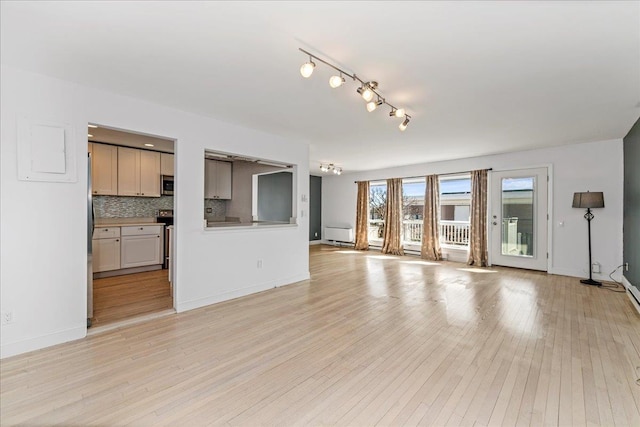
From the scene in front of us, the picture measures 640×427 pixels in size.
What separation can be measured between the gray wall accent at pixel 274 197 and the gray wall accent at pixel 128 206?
2.36m

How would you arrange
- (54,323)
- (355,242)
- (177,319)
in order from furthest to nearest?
(355,242)
(177,319)
(54,323)

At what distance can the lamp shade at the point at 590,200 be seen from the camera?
459 centimetres

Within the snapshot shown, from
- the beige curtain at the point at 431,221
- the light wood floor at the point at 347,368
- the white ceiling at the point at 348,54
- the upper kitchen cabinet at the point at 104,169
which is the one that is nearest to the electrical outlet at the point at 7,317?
the light wood floor at the point at 347,368

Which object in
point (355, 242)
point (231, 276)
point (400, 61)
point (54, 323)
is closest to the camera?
point (400, 61)

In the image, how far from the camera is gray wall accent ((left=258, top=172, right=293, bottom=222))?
4.93m

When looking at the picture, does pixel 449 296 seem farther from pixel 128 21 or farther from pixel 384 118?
pixel 128 21

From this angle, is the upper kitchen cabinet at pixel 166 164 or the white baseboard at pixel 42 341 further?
the upper kitchen cabinet at pixel 166 164

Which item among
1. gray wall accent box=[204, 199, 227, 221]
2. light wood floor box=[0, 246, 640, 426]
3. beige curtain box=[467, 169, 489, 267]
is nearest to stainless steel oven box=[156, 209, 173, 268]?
gray wall accent box=[204, 199, 227, 221]

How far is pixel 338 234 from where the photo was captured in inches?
364

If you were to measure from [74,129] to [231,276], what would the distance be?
7.71ft

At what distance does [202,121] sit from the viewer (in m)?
3.54

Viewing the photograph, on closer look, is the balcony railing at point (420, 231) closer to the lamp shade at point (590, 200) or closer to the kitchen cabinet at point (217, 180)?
the lamp shade at point (590, 200)

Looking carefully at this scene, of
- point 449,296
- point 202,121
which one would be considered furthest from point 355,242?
point 202,121

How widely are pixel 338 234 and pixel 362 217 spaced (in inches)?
43.1
